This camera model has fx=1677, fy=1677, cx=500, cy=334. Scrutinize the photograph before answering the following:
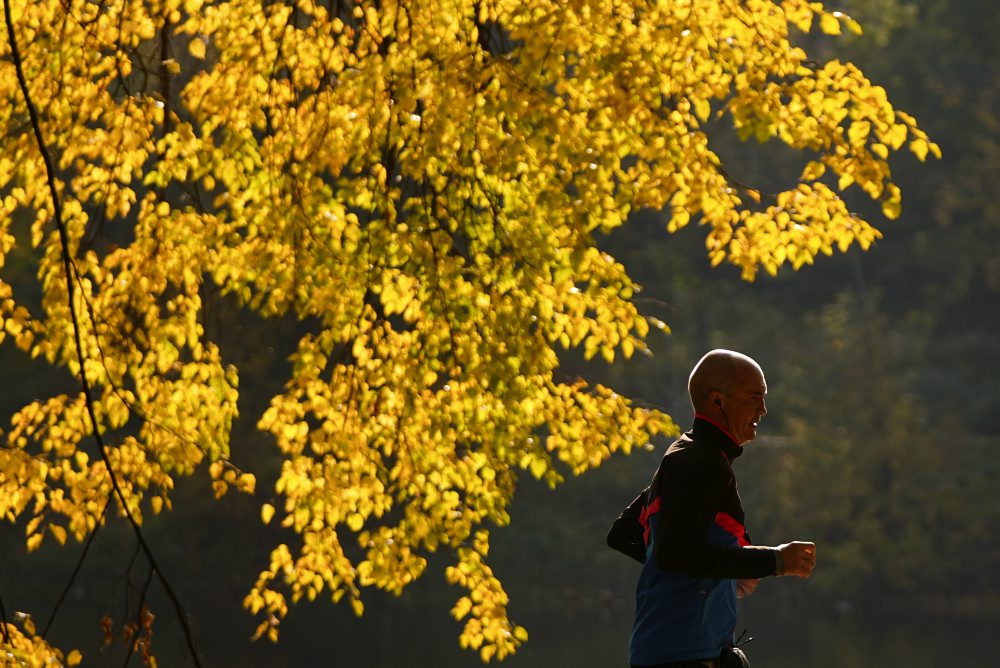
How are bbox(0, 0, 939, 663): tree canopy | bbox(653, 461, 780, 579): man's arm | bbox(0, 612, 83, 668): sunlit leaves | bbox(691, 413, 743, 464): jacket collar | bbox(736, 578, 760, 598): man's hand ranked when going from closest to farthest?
1. bbox(653, 461, 780, 579): man's arm
2. bbox(691, 413, 743, 464): jacket collar
3. bbox(736, 578, 760, 598): man's hand
4. bbox(0, 612, 83, 668): sunlit leaves
5. bbox(0, 0, 939, 663): tree canopy

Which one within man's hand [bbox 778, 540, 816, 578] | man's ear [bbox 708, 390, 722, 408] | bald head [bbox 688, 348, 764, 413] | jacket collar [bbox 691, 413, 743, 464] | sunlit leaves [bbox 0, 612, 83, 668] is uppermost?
bald head [bbox 688, 348, 764, 413]

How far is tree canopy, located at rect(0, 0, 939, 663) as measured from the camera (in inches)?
215

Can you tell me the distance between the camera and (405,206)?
568 cm

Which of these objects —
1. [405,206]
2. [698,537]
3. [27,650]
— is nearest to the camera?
[698,537]

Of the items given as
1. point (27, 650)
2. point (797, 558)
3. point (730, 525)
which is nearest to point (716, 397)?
point (730, 525)

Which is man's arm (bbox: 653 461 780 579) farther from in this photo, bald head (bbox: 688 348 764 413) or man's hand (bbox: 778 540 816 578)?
bald head (bbox: 688 348 764 413)

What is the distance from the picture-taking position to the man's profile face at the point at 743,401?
12.3 feet

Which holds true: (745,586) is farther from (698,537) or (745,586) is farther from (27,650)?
(27,650)

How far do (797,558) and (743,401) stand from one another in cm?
37

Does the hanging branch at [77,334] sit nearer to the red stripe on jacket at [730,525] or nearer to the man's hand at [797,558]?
the red stripe on jacket at [730,525]

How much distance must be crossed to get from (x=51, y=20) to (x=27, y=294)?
19.4m

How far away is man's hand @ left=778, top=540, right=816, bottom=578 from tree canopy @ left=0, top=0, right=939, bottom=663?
2.01 m

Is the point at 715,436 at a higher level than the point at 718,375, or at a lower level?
lower

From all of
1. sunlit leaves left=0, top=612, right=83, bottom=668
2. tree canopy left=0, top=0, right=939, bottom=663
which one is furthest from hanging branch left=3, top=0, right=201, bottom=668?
tree canopy left=0, top=0, right=939, bottom=663
